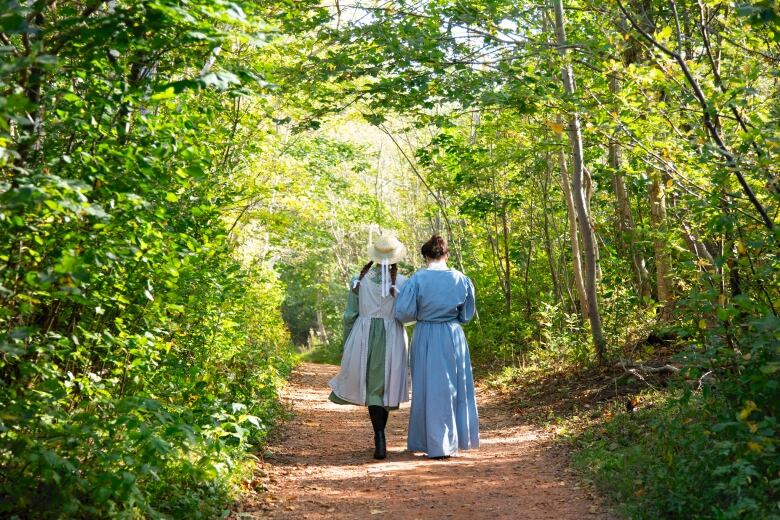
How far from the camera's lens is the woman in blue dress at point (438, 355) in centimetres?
729

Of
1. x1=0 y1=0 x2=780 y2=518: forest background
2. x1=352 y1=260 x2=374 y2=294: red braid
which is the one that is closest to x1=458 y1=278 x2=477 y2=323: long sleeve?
x1=352 y1=260 x2=374 y2=294: red braid

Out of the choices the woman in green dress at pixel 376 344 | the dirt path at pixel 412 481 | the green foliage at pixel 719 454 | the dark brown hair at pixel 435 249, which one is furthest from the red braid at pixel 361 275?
the green foliage at pixel 719 454

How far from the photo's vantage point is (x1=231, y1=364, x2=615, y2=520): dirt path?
5.41m

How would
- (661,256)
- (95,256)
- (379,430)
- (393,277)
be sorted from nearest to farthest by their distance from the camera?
(95,256), (379,430), (393,277), (661,256)

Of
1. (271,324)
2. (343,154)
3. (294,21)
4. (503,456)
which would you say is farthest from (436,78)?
(343,154)

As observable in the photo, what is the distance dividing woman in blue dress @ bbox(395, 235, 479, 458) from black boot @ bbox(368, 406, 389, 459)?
0.97ft

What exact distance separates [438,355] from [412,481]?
145cm

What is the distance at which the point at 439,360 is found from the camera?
7.38 metres

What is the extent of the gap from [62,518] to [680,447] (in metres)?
4.12

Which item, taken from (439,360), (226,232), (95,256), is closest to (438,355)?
(439,360)

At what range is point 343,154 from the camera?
797 inches

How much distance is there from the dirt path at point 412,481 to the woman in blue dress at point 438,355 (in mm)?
272

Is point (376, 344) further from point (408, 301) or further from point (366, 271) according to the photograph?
point (366, 271)

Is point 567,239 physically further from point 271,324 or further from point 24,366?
point 24,366
